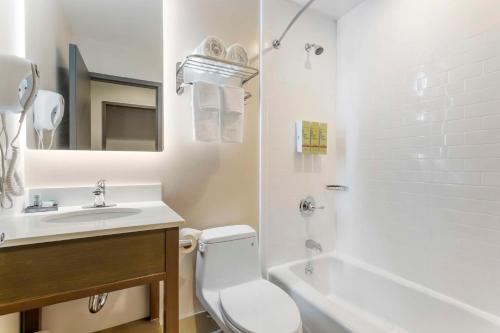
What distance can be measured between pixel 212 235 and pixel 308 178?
93 centimetres

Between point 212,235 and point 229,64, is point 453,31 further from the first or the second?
point 212,235

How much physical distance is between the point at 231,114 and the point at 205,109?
0.17 m

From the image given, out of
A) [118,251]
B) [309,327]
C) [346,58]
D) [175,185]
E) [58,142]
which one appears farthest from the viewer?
Answer: [346,58]

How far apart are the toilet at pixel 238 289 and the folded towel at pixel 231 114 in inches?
23.2

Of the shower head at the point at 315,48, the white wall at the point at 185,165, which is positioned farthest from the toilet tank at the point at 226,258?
the shower head at the point at 315,48

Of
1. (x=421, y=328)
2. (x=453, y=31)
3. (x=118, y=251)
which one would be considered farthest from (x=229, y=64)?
(x=421, y=328)

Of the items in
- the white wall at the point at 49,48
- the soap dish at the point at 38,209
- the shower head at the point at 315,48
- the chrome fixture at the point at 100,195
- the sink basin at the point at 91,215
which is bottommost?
the sink basin at the point at 91,215

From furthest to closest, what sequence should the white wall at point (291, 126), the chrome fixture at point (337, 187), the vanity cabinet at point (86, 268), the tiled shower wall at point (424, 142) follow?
the chrome fixture at point (337, 187)
the white wall at point (291, 126)
the tiled shower wall at point (424, 142)
the vanity cabinet at point (86, 268)

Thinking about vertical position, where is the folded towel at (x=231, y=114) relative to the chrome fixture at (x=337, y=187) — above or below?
above

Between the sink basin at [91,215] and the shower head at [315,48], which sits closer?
the sink basin at [91,215]

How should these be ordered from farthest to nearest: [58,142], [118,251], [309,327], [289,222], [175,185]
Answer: [289,222] < [175,185] < [309,327] < [58,142] < [118,251]

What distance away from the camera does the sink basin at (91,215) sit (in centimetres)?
111

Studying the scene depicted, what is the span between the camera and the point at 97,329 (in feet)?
4.38

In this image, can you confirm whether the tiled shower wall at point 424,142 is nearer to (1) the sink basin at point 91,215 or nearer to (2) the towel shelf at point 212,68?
(2) the towel shelf at point 212,68
